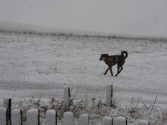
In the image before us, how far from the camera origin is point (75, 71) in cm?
1298

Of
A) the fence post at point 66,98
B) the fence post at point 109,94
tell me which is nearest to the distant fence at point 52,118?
the fence post at point 66,98

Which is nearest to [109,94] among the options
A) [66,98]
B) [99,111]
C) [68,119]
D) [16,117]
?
[99,111]

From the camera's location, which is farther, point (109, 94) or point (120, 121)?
point (109, 94)

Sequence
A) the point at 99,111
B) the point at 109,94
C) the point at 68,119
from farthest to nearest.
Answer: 1. the point at 109,94
2. the point at 99,111
3. the point at 68,119

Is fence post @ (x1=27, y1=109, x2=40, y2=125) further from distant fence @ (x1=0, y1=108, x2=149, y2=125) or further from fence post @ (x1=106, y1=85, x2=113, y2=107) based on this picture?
fence post @ (x1=106, y1=85, x2=113, y2=107)

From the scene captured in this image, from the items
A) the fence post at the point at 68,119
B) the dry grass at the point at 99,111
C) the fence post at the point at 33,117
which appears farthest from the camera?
the dry grass at the point at 99,111

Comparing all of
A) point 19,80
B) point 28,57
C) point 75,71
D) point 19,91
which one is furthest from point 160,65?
point 19,91

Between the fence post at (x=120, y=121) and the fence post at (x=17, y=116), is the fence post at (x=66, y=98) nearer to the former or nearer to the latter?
the fence post at (x=17, y=116)

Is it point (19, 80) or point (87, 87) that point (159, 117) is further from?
point (19, 80)

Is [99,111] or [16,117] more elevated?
[16,117]

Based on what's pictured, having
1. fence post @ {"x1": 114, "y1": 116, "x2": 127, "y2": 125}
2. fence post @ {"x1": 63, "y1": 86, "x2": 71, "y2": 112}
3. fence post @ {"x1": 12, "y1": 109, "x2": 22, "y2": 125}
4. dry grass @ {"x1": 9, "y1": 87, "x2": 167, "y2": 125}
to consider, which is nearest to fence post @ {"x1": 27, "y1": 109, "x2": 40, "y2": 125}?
fence post @ {"x1": 12, "y1": 109, "x2": 22, "y2": 125}

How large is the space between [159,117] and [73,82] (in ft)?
17.4

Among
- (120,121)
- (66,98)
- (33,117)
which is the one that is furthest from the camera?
(66,98)

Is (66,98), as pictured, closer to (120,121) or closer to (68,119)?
(68,119)
